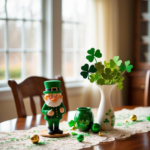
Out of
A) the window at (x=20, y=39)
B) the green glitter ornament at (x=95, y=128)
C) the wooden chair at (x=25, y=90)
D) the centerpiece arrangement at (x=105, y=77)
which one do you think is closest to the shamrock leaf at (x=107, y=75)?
the centerpiece arrangement at (x=105, y=77)

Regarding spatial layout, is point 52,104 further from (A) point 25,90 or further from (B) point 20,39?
(B) point 20,39

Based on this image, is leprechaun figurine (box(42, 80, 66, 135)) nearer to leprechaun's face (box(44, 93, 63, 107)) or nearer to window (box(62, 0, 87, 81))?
leprechaun's face (box(44, 93, 63, 107))

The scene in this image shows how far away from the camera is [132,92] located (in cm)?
350

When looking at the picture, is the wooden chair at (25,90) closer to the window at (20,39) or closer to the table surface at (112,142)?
the table surface at (112,142)

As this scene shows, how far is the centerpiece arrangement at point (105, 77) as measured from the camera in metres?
1.24

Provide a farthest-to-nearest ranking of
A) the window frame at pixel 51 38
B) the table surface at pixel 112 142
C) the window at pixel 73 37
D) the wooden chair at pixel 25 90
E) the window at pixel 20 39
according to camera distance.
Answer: the window at pixel 73 37
the window frame at pixel 51 38
the window at pixel 20 39
the wooden chair at pixel 25 90
the table surface at pixel 112 142

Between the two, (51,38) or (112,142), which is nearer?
(112,142)

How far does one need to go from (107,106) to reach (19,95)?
607mm

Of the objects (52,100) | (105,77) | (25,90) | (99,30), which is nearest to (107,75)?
(105,77)

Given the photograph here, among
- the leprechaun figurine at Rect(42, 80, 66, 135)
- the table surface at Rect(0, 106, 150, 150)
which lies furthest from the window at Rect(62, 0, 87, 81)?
the leprechaun figurine at Rect(42, 80, 66, 135)

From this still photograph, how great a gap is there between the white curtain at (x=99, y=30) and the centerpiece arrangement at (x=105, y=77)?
188 cm

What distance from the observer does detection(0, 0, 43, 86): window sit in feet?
8.86

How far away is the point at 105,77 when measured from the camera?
4.06ft

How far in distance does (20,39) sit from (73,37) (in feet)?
2.41
